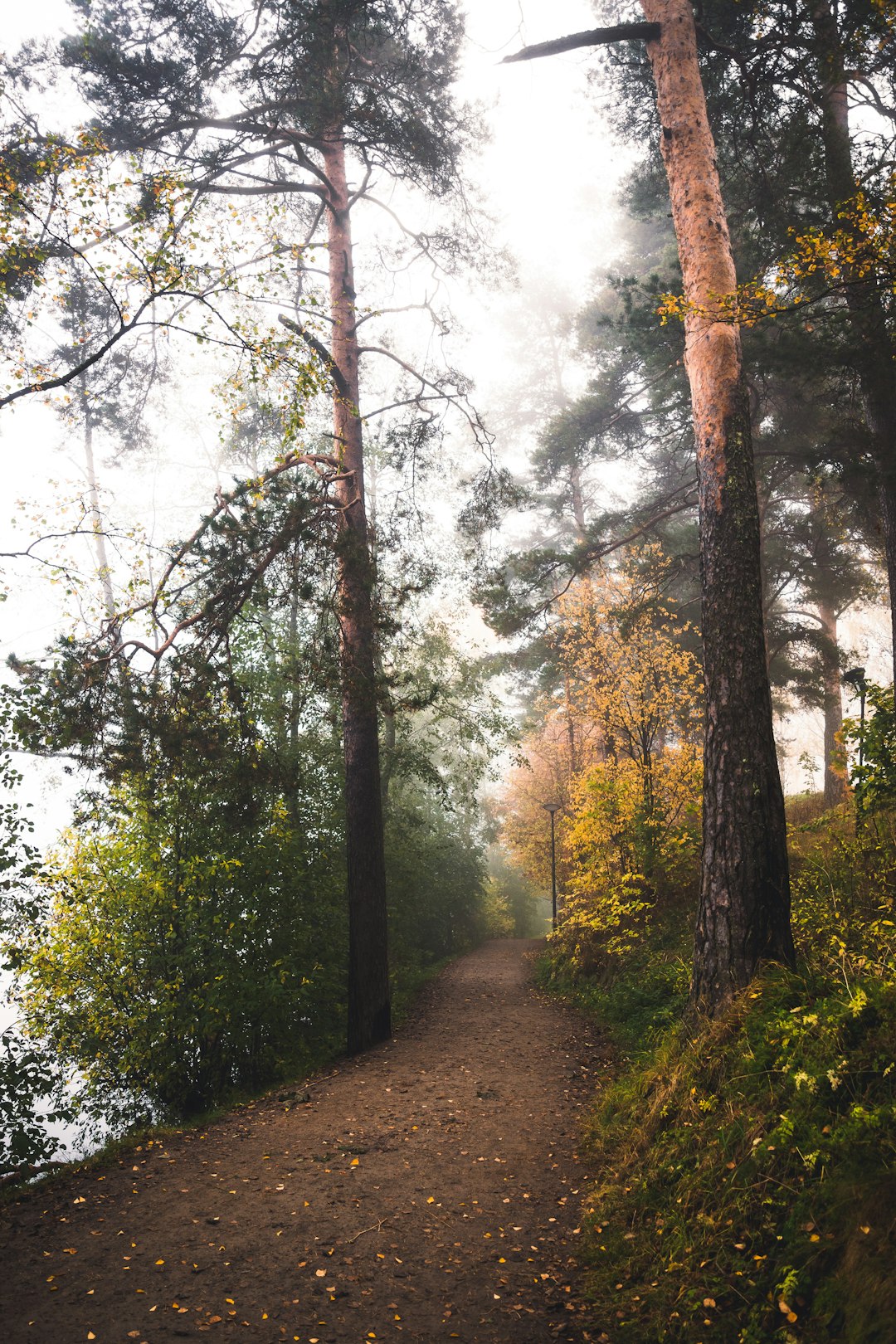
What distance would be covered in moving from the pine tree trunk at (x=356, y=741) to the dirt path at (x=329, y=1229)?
178cm

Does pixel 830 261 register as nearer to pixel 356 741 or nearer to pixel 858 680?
pixel 858 680

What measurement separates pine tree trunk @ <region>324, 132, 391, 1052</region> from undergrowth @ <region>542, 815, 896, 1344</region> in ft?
12.9

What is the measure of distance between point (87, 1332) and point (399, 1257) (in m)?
1.42

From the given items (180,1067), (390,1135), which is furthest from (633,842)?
(180,1067)

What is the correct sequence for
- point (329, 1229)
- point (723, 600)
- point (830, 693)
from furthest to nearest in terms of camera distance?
1. point (830, 693)
2. point (723, 600)
3. point (329, 1229)

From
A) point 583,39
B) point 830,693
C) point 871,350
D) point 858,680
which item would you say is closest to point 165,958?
point 858,680

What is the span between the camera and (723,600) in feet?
16.0

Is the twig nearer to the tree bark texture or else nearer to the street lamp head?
the street lamp head

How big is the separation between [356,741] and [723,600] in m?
4.86

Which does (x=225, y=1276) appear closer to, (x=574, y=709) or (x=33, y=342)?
(x=33, y=342)

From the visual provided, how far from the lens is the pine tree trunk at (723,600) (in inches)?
174

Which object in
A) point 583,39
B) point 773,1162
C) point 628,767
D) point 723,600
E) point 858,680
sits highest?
point 583,39

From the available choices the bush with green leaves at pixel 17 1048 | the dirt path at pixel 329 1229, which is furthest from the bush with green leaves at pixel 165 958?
the dirt path at pixel 329 1229

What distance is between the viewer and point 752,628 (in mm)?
4812
